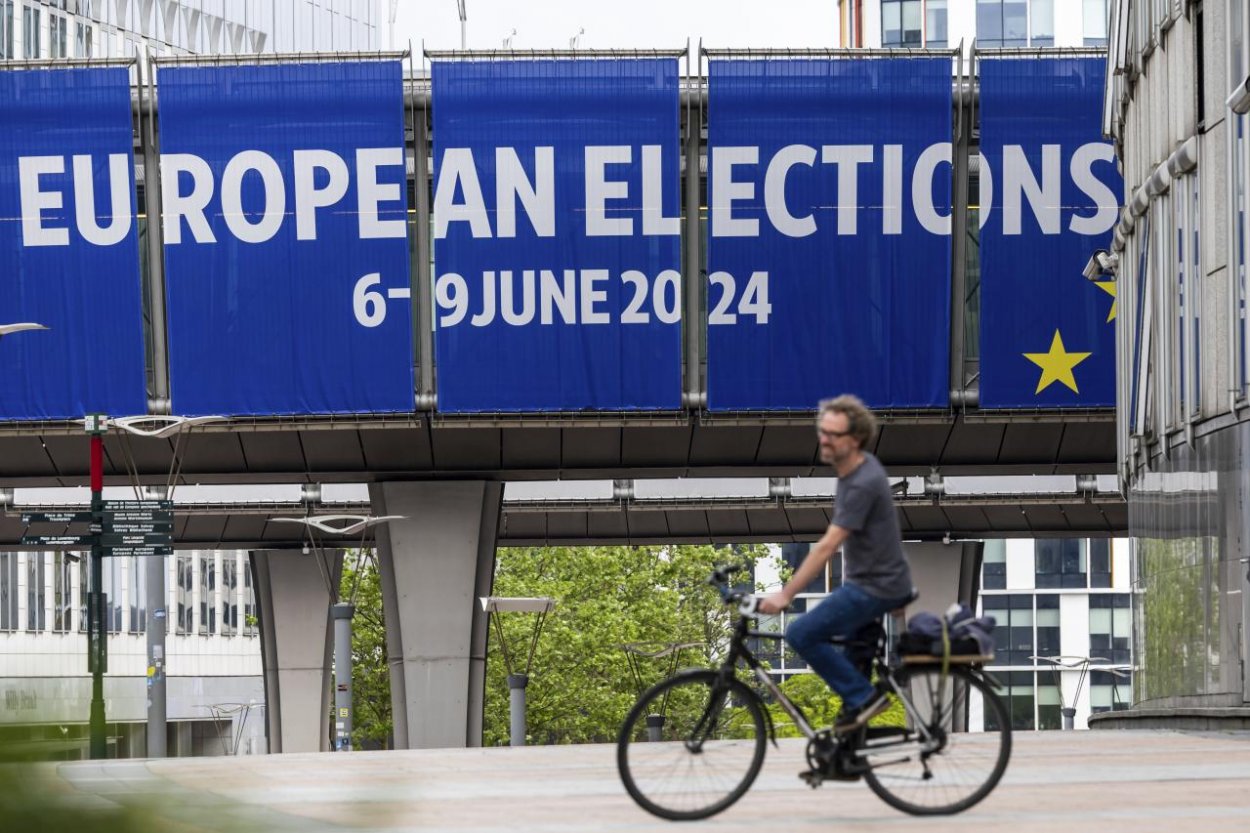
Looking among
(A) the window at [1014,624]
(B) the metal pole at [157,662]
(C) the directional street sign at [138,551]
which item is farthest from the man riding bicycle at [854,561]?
(A) the window at [1014,624]

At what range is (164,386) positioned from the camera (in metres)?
42.2

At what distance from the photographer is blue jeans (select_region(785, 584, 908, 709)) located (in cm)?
860

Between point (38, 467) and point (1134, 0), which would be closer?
point (1134, 0)

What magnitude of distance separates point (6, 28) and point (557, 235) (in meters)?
55.5

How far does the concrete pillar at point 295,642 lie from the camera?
59.8 m

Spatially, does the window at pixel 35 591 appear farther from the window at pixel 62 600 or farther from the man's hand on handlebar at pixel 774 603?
the man's hand on handlebar at pixel 774 603

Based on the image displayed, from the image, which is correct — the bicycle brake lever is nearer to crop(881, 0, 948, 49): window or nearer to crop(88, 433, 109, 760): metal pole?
crop(88, 433, 109, 760): metal pole

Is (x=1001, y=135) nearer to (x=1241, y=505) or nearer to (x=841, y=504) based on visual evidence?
(x=1241, y=505)

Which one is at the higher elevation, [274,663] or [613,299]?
[613,299]

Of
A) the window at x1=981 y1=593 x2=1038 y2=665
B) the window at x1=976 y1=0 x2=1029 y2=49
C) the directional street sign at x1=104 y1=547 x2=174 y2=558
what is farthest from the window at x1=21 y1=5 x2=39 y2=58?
the window at x1=981 y1=593 x2=1038 y2=665

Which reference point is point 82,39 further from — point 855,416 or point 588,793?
point 855,416

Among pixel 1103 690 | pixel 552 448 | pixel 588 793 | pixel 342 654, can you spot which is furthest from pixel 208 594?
pixel 588 793

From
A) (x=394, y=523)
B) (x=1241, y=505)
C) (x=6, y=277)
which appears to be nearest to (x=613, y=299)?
(x=394, y=523)

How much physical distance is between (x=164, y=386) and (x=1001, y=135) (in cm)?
1722
